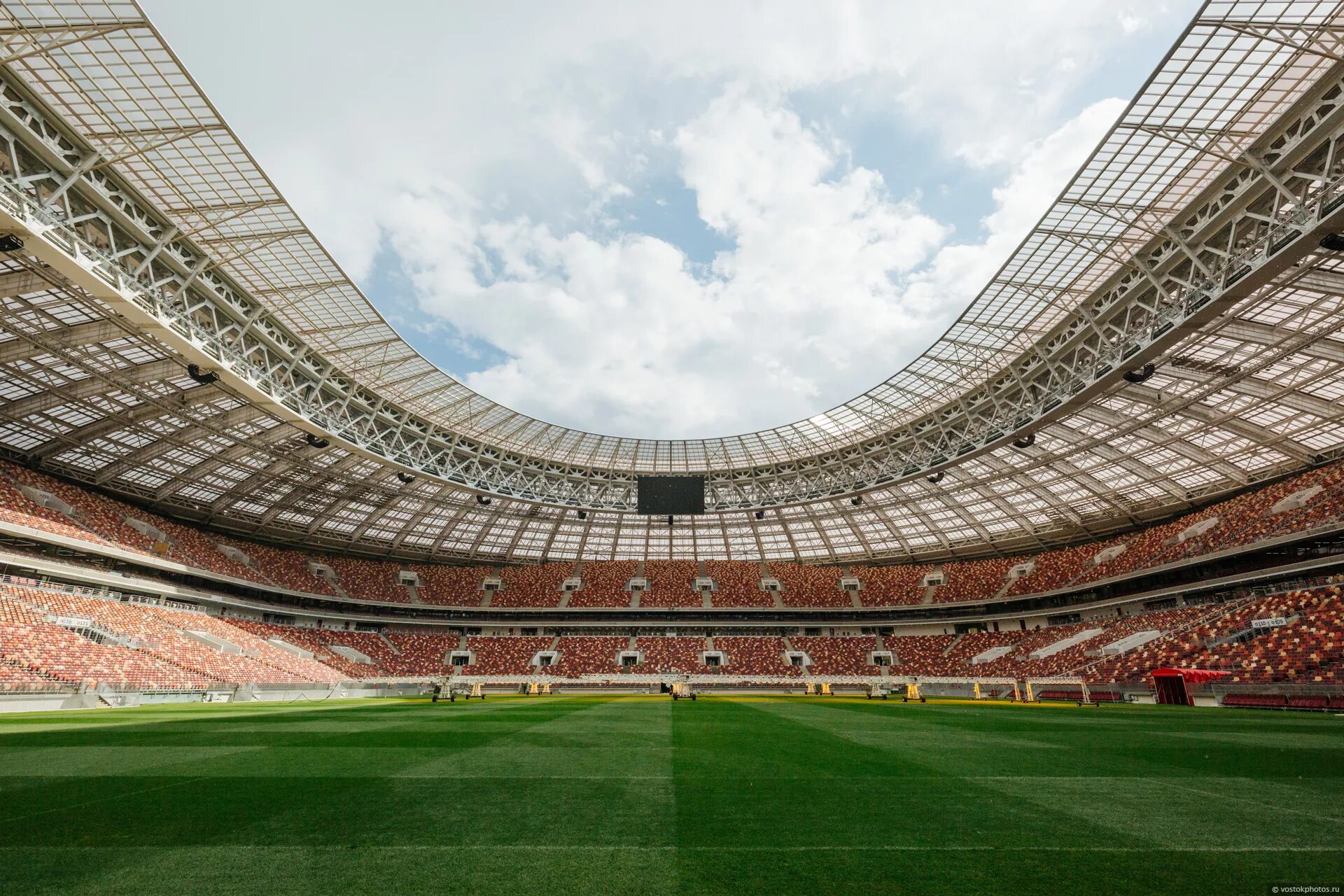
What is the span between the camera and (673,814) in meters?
6.07

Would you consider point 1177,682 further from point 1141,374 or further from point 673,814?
point 673,814

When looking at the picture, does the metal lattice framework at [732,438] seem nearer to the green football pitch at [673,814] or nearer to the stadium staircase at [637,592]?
the stadium staircase at [637,592]

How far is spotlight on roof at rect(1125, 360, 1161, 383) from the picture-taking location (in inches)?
963

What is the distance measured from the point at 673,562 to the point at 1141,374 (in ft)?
150

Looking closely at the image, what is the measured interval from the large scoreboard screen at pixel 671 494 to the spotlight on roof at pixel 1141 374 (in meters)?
24.9

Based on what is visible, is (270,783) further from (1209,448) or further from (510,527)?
(510,527)

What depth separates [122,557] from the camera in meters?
35.4

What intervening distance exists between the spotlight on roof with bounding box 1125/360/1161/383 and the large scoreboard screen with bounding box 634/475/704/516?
2493cm

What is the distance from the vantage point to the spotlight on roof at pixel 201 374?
80.2 ft

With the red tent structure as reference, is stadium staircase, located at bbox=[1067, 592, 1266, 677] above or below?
above

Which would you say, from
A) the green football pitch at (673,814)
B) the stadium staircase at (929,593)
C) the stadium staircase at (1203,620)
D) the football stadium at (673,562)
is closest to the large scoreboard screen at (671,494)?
the football stadium at (673,562)

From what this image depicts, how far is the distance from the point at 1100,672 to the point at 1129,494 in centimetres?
1509

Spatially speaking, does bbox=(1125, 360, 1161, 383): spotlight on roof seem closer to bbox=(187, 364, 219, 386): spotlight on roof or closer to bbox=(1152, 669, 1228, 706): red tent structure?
bbox=(1152, 669, 1228, 706): red tent structure

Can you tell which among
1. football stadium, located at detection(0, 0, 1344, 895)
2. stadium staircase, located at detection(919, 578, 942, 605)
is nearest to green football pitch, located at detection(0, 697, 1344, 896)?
football stadium, located at detection(0, 0, 1344, 895)
